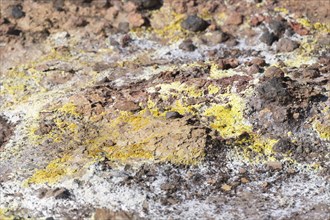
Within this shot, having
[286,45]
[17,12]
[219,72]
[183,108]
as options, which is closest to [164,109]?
[183,108]

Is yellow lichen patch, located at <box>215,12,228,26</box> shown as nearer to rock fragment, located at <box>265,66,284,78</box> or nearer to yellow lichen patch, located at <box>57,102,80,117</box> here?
rock fragment, located at <box>265,66,284,78</box>

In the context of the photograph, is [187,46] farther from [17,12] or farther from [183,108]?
[17,12]

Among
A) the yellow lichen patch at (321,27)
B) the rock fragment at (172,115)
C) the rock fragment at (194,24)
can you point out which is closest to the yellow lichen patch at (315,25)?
the yellow lichen patch at (321,27)

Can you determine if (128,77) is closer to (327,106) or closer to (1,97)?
(1,97)

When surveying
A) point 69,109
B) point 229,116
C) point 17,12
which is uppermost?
point 17,12

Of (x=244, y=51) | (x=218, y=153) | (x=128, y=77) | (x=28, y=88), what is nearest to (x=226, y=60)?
(x=244, y=51)

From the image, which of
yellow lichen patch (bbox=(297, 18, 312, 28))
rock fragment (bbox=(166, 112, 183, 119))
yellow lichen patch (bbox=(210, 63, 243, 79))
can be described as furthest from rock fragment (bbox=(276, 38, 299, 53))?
rock fragment (bbox=(166, 112, 183, 119))
